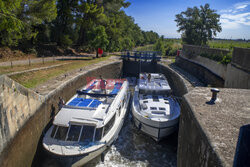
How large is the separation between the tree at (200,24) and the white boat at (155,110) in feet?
54.9

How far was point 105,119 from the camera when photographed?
791 cm

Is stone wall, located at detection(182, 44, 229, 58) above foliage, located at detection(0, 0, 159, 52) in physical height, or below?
below

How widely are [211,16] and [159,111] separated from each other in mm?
20772

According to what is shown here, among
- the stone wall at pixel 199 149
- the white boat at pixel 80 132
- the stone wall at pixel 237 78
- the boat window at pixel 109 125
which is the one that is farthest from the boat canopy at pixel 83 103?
the stone wall at pixel 237 78

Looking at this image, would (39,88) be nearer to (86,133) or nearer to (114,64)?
(86,133)

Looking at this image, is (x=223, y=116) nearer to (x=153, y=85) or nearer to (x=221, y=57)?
(x=153, y=85)

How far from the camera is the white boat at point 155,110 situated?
28.6 feet

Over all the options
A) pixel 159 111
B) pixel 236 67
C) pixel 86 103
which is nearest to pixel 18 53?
pixel 86 103

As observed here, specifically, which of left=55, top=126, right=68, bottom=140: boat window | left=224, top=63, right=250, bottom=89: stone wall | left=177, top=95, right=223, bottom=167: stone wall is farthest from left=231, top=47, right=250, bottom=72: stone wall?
left=55, top=126, right=68, bottom=140: boat window

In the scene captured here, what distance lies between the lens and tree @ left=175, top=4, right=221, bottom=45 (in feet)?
79.4

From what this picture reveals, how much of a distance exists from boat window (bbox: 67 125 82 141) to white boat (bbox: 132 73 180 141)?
132 inches

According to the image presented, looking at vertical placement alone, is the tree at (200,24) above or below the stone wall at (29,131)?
above

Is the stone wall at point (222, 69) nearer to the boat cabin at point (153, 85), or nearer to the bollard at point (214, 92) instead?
the boat cabin at point (153, 85)

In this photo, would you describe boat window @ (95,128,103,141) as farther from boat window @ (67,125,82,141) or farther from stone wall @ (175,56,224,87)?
stone wall @ (175,56,224,87)
